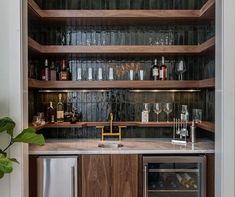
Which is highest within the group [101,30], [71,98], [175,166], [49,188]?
[101,30]

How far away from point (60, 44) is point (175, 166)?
6.24 ft

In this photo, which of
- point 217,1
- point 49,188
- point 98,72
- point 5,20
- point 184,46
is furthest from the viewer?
point 98,72


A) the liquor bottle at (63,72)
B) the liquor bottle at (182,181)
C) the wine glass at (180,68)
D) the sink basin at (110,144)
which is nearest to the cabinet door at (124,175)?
the sink basin at (110,144)

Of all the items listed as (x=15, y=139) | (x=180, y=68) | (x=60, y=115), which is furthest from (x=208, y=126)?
(x=15, y=139)

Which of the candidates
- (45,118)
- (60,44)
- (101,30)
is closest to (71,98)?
(45,118)

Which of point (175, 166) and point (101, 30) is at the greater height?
point (101, 30)

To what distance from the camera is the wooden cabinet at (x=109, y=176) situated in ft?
9.21

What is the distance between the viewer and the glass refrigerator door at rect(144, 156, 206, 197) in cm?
284

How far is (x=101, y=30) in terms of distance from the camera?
3523 millimetres

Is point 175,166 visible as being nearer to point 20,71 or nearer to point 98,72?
point 98,72

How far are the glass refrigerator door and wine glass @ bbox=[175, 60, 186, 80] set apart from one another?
1.08m

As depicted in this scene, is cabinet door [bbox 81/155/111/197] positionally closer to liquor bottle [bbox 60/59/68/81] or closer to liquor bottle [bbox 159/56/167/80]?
liquor bottle [bbox 60/59/68/81]

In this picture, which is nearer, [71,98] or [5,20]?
[5,20]

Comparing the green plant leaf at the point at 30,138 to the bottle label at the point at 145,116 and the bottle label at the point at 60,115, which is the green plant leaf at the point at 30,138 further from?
the bottle label at the point at 145,116
